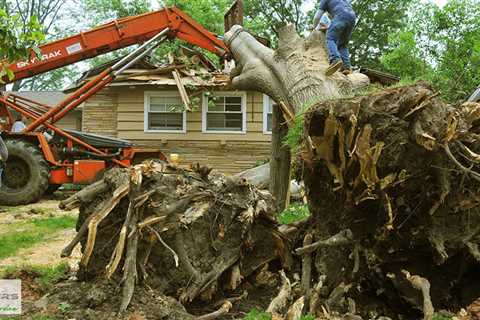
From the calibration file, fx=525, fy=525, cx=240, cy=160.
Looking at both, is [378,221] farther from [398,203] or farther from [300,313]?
[300,313]

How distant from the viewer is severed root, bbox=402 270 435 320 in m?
3.45

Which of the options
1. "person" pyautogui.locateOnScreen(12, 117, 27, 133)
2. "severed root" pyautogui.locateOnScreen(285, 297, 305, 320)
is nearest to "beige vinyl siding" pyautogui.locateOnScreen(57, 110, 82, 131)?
"person" pyautogui.locateOnScreen(12, 117, 27, 133)

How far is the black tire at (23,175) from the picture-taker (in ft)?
40.1

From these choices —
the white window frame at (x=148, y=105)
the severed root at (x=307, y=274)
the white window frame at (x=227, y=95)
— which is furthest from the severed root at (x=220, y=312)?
the white window frame at (x=148, y=105)

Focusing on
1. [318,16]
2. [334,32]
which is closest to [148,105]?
[318,16]

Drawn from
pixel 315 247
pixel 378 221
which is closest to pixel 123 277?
pixel 315 247

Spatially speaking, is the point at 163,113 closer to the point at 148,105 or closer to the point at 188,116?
the point at 148,105

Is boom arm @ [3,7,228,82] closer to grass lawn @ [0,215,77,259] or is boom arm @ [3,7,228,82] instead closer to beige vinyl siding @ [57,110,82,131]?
grass lawn @ [0,215,77,259]

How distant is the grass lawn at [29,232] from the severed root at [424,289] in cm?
500

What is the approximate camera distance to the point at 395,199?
384 cm

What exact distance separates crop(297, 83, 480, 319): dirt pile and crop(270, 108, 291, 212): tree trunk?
2447 mm

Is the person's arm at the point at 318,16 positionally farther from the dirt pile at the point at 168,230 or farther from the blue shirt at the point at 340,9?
the dirt pile at the point at 168,230

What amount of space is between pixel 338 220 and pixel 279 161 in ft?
9.10

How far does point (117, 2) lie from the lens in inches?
1337
